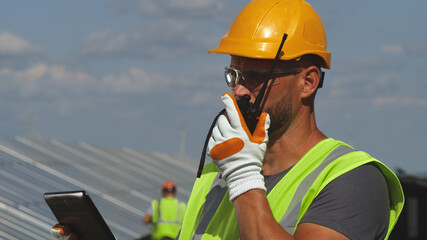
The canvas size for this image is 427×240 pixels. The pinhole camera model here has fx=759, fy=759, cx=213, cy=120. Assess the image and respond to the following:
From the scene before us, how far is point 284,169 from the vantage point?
2736 millimetres

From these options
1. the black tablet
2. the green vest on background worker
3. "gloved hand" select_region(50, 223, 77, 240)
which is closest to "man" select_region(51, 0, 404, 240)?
the black tablet

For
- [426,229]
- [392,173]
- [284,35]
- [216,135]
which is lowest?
[426,229]

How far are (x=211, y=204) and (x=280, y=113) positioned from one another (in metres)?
0.47

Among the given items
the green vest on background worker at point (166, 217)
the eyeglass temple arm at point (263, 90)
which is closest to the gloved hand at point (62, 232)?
the eyeglass temple arm at point (263, 90)

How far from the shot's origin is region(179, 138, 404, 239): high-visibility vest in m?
2.46

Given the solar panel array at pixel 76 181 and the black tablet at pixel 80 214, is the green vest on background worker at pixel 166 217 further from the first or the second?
the black tablet at pixel 80 214

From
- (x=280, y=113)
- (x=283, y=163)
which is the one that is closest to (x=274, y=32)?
(x=280, y=113)

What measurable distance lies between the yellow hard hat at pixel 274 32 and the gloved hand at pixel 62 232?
0.96m

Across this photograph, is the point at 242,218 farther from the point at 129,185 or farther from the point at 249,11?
the point at 129,185

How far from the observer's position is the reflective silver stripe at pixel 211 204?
2.82m

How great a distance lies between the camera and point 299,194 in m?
2.51

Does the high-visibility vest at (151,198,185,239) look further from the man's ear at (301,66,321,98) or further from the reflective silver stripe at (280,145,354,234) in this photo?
the reflective silver stripe at (280,145,354,234)

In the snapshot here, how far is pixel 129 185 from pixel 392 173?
45.7 ft

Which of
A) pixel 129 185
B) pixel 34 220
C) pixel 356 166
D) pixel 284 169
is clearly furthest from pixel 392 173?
pixel 129 185
